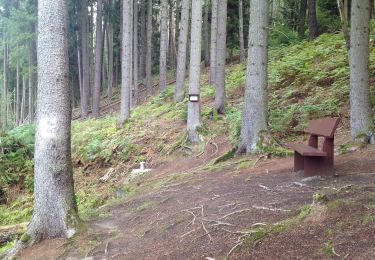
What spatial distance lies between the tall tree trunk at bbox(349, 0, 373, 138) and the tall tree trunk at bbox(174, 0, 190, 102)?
973 centimetres

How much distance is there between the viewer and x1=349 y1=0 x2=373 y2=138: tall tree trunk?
23.7 ft

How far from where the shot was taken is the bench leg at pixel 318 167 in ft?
19.2

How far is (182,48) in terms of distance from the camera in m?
17.2

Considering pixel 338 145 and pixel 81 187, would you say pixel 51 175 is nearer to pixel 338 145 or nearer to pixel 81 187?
pixel 338 145

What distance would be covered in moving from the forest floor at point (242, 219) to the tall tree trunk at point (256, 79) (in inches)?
25.6

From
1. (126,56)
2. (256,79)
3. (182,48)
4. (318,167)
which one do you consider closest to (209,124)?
(256,79)

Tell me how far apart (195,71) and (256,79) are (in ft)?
10.7

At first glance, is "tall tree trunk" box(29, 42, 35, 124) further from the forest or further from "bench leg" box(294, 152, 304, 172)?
"bench leg" box(294, 152, 304, 172)

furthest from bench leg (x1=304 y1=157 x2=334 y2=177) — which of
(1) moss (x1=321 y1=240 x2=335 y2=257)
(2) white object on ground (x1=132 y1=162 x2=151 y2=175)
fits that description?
(2) white object on ground (x1=132 y1=162 x2=151 y2=175)

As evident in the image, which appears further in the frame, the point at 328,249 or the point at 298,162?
the point at 298,162

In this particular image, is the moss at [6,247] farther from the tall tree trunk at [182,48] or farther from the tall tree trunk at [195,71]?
the tall tree trunk at [182,48]

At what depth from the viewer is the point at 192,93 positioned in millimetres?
11469

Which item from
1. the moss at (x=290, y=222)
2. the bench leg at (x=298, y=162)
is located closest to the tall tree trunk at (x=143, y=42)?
the bench leg at (x=298, y=162)

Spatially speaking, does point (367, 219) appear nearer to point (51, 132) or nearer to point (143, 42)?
point (51, 132)
